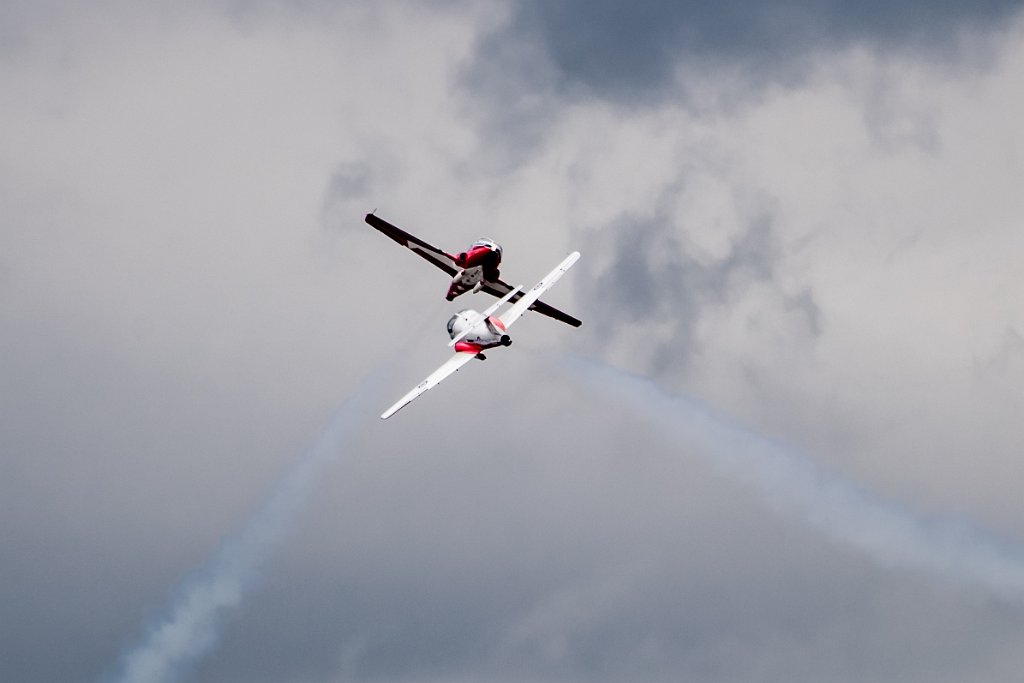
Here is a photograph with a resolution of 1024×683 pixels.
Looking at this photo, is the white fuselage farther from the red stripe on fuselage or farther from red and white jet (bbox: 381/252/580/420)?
the red stripe on fuselage

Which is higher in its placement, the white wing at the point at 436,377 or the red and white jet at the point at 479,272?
the red and white jet at the point at 479,272

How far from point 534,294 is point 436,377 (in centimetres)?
1573

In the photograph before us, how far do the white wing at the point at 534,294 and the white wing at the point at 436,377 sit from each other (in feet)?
15.7

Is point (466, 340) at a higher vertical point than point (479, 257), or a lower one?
lower

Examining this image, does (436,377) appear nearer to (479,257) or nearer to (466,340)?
(466,340)

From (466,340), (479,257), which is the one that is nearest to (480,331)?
(466,340)

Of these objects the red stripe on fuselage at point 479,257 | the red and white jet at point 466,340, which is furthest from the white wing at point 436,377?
the red stripe on fuselage at point 479,257

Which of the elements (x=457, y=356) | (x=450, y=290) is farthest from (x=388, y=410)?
(x=450, y=290)

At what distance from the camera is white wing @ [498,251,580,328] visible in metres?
182

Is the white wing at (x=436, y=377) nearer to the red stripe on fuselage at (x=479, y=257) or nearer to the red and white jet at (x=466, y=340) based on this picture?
the red and white jet at (x=466, y=340)

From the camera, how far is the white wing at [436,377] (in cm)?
17777

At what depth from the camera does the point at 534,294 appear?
190 meters

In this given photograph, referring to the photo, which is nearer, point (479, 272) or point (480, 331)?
point (480, 331)

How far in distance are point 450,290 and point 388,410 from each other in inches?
913
